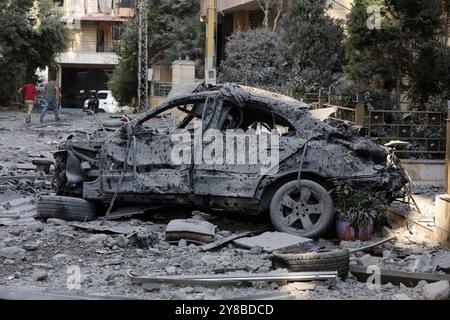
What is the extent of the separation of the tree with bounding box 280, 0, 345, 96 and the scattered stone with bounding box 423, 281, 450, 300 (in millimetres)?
14589

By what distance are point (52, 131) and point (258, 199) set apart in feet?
57.0

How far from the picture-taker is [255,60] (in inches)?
962

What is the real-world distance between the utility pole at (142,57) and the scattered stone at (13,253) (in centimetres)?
3046

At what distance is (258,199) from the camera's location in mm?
9250

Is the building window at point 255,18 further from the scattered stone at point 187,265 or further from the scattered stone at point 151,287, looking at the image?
the scattered stone at point 151,287

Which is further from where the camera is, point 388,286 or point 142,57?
point 142,57

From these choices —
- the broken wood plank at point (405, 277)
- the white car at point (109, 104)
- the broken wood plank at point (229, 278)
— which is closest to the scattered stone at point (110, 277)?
the broken wood plank at point (229, 278)

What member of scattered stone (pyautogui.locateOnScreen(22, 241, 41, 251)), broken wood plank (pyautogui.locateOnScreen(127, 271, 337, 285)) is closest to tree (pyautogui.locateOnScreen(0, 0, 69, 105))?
scattered stone (pyautogui.locateOnScreen(22, 241, 41, 251))

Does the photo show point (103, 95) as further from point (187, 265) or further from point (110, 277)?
point (110, 277)

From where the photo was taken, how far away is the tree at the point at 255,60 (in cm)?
2347

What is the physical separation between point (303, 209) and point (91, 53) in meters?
57.6

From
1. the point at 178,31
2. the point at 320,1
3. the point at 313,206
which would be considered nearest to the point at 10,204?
the point at 313,206

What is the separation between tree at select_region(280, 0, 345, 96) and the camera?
2092 centimetres

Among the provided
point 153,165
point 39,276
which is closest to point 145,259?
point 39,276
